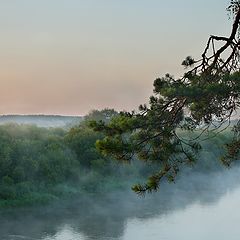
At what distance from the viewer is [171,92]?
4504 mm

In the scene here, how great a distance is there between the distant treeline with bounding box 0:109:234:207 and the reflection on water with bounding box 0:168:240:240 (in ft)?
3.63

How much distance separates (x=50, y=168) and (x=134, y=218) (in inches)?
260

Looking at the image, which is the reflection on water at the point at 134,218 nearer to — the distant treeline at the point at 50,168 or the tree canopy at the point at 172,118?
the distant treeline at the point at 50,168

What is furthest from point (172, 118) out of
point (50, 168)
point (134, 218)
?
point (50, 168)

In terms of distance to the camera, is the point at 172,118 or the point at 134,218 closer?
the point at 172,118

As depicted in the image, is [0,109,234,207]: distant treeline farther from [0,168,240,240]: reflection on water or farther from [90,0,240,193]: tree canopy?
[90,0,240,193]: tree canopy

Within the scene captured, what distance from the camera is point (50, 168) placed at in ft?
79.2

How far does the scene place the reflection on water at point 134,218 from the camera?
53.0ft

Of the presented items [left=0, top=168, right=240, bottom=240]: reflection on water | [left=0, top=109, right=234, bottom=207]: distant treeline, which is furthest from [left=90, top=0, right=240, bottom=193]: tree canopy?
[left=0, top=109, right=234, bottom=207]: distant treeline

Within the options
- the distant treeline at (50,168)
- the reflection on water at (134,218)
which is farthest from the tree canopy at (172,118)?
the distant treeline at (50,168)

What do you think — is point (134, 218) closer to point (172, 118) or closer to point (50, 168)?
point (50, 168)

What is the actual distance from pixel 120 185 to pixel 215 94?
21.8 m

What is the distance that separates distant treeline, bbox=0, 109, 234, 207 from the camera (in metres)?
22.2

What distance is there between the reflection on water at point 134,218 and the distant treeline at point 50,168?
1106 millimetres
